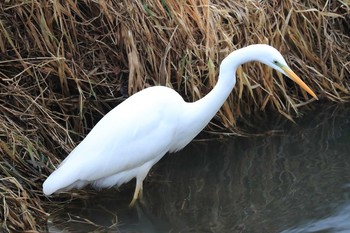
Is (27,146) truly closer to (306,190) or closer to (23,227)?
(23,227)

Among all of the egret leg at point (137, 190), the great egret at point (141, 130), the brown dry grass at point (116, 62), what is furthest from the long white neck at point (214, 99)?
Result: the brown dry grass at point (116, 62)

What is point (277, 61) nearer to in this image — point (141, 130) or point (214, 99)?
point (214, 99)

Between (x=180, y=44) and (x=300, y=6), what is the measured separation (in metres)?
1.01

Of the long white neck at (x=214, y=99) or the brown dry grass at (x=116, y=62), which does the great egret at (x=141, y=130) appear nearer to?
the long white neck at (x=214, y=99)

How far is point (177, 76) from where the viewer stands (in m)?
4.50

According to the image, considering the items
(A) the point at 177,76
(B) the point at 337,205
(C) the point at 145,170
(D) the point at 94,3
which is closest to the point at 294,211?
(B) the point at 337,205

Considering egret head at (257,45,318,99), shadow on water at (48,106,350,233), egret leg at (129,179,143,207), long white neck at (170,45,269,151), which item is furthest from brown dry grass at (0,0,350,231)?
egret head at (257,45,318,99)

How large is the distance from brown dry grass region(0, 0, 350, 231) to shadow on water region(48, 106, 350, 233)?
0.19 meters

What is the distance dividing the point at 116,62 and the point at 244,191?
3.75 feet

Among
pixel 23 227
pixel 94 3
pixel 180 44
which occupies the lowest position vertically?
pixel 23 227

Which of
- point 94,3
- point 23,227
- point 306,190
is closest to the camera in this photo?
point 23,227

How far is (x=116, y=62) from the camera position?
4.48 m

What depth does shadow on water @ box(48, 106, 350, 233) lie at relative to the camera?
368 centimetres

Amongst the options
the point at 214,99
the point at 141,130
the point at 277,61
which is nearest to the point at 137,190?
the point at 141,130
